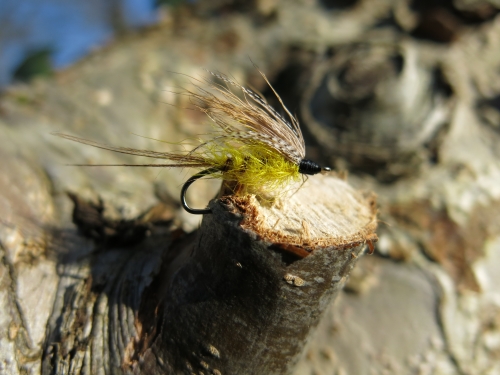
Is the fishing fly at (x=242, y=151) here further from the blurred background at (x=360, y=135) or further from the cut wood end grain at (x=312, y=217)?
the blurred background at (x=360, y=135)

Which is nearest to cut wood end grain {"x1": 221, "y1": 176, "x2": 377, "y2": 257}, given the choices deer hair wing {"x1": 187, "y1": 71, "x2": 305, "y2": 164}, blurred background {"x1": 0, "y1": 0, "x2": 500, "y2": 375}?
deer hair wing {"x1": 187, "y1": 71, "x2": 305, "y2": 164}

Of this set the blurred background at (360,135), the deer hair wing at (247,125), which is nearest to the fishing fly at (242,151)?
the deer hair wing at (247,125)

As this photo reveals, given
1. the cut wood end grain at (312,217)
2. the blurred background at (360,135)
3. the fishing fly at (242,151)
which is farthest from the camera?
the blurred background at (360,135)

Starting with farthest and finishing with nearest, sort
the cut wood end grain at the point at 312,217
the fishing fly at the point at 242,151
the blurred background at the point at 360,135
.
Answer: the blurred background at the point at 360,135
the fishing fly at the point at 242,151
the cut wood end grain at the point at 312,217

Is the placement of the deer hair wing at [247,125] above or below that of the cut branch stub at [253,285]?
above

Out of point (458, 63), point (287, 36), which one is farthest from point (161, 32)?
point (458, 63)

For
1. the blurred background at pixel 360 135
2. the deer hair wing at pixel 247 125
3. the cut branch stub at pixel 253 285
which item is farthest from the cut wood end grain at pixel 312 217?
the blurred background at pixel 360 135

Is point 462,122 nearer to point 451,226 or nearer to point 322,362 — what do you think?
point 451,226

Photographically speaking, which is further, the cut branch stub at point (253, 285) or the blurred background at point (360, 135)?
the blurred background at point (360, 135)
